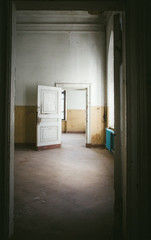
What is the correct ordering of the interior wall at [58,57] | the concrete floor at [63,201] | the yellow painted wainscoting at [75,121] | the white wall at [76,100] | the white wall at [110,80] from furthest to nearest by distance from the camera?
1. the white wall at [76,100]
2. the yellow painted wainscoting at [75,121]
3. the interior wall at [58,57]
4. the white wall at [110,80]
5. the concrete floor at [63,201]

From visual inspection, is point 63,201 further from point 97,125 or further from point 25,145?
point 25,145

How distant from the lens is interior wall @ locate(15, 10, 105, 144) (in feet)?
20.0

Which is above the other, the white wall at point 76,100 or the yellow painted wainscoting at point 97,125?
the white wall at point 76,100

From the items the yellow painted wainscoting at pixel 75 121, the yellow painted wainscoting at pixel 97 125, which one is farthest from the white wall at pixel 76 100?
the yellow painted wainscoting at pixel 97 125

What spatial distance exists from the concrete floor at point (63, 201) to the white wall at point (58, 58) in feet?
10.9

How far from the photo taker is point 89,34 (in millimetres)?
6121

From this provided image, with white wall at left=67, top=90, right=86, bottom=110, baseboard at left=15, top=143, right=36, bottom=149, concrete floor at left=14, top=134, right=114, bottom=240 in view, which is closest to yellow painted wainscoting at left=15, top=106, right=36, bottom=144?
baseboard at left=15, top=143, right=36, bottom=149

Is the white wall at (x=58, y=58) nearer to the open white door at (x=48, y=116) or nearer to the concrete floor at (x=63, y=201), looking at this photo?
the open white door at (x=48, y=116)

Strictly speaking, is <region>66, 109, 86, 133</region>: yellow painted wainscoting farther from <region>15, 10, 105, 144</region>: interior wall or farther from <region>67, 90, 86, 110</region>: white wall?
<region>15, 10, 105, 144</region>: interior wall

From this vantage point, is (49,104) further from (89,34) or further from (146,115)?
(146,115)

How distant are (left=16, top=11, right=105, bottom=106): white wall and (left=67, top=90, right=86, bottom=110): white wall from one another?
5496 mm

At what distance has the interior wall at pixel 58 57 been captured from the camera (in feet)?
20.0

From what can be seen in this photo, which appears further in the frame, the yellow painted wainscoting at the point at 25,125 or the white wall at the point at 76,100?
the white wall at the point at 76,100

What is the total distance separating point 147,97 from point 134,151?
1.32 feet
